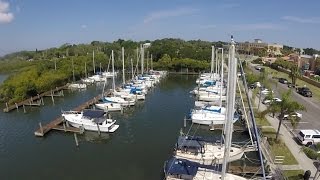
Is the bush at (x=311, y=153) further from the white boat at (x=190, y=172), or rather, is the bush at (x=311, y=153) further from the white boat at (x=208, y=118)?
the white boat at (x=208, y=118)

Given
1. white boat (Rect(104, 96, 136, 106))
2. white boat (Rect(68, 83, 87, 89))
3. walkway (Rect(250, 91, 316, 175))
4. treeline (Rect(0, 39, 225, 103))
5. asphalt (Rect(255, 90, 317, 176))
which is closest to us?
asphalt (Rect(255, 90, 317, 176))

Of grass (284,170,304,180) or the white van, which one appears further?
the white van

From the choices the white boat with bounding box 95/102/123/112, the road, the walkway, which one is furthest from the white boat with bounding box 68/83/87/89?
the walkway

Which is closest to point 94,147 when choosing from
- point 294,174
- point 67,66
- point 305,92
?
point 294,174

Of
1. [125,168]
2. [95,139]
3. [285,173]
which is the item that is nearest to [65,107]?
[95,139]

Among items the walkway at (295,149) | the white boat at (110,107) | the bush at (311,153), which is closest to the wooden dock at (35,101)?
the white boat at (110,107)

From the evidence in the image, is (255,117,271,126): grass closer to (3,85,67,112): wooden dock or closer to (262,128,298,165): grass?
(262,128,298,165): grass

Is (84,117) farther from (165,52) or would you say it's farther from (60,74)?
(165,52)
